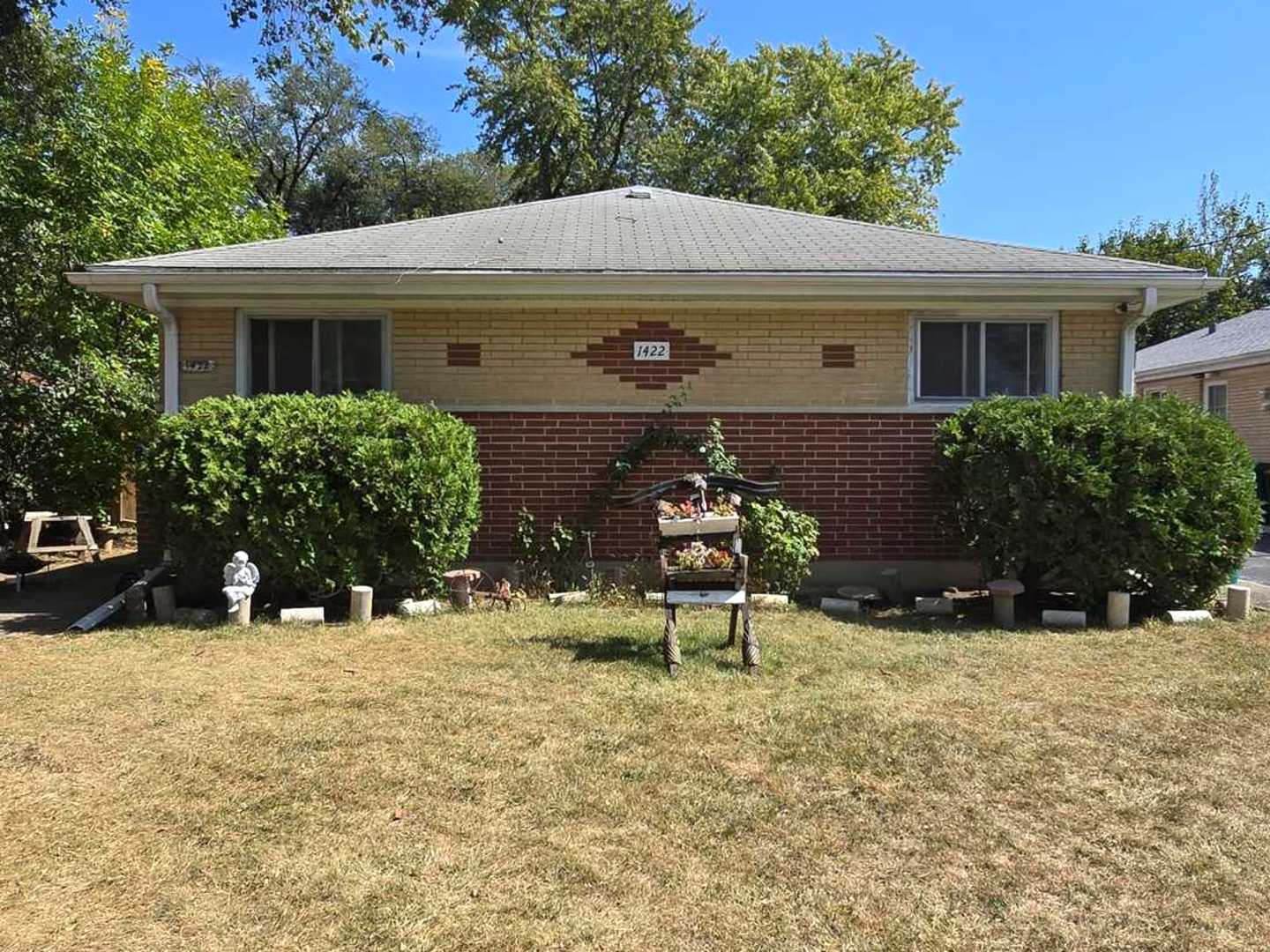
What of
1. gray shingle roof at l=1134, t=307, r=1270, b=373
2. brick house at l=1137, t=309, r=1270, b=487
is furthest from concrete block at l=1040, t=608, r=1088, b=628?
gray shingle roof at l=1134, t=307, r=1270, b=373

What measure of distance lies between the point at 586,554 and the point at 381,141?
2833 centimetres

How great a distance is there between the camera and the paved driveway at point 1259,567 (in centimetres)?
925

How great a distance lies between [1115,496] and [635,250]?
4.65 m

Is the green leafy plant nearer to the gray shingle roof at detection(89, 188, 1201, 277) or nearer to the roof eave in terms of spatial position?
the roof eave

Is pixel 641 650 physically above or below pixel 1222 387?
below

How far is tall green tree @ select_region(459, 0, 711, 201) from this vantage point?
2591 cm

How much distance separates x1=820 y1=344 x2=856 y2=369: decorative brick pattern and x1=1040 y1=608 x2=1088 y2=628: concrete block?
2.76 meters

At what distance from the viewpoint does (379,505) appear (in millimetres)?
6547

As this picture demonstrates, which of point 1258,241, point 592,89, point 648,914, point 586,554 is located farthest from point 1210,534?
point 1258,241

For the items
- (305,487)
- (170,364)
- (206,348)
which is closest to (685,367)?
(305,487)

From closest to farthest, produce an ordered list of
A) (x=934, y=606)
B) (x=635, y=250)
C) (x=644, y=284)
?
(x=934, y=606)
(x=644, y=284)
(x=635, y=250)

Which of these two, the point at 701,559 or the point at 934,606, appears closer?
the point at 701,559

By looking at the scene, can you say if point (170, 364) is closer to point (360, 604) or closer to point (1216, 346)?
point (360, 604)

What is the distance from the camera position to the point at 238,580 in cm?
639
